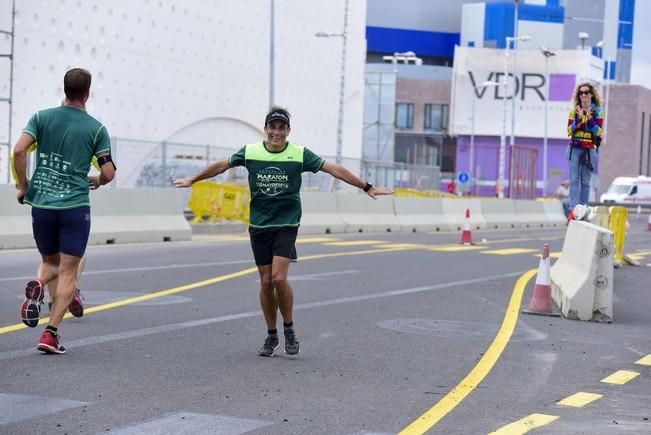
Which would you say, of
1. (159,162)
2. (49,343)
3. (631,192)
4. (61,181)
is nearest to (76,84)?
(61,181)

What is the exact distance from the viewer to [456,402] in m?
7.32

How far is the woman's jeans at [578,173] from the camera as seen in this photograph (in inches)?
648

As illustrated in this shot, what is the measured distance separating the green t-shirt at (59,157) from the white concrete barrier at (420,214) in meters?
25.9

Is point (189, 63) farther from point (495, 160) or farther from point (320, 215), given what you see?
point (495, 160)

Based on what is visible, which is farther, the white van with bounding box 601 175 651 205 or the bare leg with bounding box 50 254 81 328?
the white van with bounding box 601 175 651 205

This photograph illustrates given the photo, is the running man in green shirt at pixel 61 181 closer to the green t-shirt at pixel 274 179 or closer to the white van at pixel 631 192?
the green t-shirt at pixel 274 179

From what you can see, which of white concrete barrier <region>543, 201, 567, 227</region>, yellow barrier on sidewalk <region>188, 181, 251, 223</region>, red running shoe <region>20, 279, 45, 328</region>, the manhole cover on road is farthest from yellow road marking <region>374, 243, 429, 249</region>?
white concrete barrier <region>543, 201, 567, 227</region>

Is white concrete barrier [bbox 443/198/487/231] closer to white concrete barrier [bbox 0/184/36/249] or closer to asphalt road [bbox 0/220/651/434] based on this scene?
white concrete barrier [bbox 0/184/36/249]

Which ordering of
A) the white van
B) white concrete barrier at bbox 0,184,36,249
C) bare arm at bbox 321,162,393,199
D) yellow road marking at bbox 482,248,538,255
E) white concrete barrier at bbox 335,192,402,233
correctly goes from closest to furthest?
bare arm at bbox 321,162,393,199 < white concrete barrier at bbox 0,184,36,249 < yellow road marking at bbox 482,248,538,255 < white concrete barrier at bbox 335,192,402,233 < the white van

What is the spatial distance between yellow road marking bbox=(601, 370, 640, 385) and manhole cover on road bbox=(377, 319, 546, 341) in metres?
1.76

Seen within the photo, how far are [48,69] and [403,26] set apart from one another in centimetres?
7399

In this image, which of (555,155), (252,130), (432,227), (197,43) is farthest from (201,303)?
(555,155)

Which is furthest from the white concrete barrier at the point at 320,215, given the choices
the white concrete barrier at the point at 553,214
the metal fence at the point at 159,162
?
the white concrete barrier at the point at 553,214

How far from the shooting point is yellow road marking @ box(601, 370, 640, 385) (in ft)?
27.4
